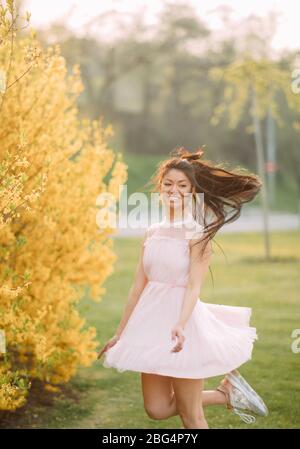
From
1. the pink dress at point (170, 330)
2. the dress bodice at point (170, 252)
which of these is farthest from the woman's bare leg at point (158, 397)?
the dress bodice at point (170, 252)

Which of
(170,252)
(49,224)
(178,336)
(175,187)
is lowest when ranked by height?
(178,336)

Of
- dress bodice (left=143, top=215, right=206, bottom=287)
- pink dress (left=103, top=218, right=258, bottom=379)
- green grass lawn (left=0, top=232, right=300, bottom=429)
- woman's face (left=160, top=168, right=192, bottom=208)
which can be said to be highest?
woman's face (left=160, top=168, right=192, bottom=208)

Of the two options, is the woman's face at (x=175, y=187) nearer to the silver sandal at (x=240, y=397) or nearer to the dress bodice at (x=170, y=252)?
the dress bodice at (x=170, y=252)

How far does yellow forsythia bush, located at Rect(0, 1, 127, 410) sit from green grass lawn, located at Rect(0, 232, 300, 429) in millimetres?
260

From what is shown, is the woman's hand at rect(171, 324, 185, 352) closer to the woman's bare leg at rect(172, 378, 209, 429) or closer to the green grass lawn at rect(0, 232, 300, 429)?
the woman's bare leg at rect(172, 378, 209, 429)

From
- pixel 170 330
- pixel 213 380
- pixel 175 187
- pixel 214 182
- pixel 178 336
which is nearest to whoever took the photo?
pixel 178 336

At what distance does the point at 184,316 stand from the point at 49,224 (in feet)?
5.43

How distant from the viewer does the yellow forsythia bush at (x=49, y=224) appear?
468cm

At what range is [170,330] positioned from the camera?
3516mm

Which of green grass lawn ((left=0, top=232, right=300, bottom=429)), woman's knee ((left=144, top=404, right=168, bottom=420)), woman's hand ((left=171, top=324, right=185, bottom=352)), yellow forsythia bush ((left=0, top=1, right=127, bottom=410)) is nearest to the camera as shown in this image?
woman's hand ((left=171, top=324, right=185, bottom=352))

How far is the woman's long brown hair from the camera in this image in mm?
3686

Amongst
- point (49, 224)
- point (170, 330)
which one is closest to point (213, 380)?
point (49, 224)

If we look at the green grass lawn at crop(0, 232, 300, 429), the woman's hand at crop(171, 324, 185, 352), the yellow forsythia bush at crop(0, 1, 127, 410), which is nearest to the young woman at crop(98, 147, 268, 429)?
the woman's hand at crop(171, 324, 185, 352)

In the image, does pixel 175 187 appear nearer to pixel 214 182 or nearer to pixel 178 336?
pixel 214 182
